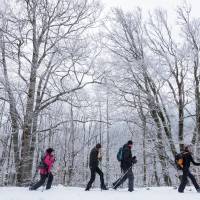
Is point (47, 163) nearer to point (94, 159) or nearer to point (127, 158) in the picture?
point (94, 159)

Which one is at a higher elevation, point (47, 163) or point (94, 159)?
point (94, 159)

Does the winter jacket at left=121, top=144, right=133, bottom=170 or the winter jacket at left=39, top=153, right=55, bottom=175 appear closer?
A: the winter jacket at left=39, top=153, right=55, bottom=175

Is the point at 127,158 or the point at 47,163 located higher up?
the point at 127,158

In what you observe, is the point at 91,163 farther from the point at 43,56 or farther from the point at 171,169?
the point at 171,169

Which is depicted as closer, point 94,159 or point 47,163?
point 47,163

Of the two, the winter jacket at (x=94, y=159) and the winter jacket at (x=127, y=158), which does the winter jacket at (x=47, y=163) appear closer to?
the winter jacket at (x=94, y=159)

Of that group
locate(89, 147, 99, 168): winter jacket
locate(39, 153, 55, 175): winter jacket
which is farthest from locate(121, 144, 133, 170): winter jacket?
locate(39, 153, 55, 175): winter jacket

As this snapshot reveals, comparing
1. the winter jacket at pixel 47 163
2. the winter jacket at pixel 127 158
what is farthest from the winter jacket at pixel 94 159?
the winter jacket at pixel 47 163

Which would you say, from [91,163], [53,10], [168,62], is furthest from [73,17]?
[91,163]

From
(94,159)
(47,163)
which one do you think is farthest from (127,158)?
(47,163)

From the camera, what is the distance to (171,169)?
71.3ft

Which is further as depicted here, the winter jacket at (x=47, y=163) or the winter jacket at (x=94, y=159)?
the winter jacket at (x=94, y=159)

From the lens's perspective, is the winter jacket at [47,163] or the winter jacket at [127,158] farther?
the winter jacket at [127,158]

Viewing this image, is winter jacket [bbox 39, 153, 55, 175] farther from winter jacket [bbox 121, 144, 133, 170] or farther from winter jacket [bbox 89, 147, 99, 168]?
winter jacket [bbox 121, 144, 133, 170]
